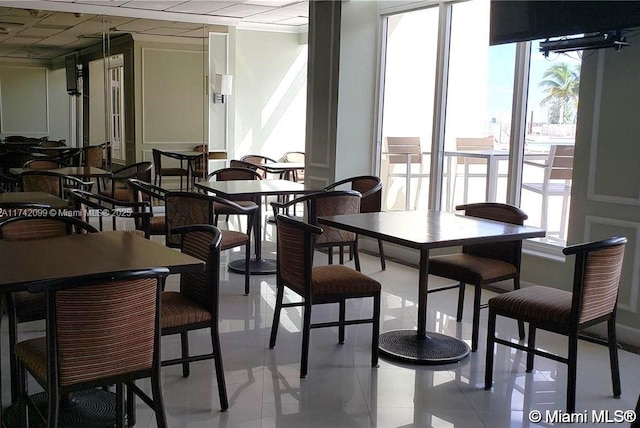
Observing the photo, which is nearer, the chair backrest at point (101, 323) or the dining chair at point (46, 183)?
the chair backrest at point (101, 323)

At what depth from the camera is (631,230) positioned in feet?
13.3

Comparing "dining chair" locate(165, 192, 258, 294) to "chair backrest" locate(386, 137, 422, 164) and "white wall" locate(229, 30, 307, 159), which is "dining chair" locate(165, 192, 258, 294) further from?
"white wall" locate(229, 30, 307, 159)

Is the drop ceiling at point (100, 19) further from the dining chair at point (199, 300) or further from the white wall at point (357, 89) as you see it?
the dining chair at point (199, 300)

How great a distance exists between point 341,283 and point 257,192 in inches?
80.5

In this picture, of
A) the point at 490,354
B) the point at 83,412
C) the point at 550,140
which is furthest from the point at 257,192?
the point at 83,412

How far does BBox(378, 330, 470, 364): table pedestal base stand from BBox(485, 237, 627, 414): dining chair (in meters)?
0.41

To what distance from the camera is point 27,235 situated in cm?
342

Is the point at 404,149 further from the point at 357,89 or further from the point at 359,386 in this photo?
the point at 359,386

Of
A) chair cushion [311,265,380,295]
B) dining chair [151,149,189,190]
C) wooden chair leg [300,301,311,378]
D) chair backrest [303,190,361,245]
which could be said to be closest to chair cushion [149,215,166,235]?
chair backrest [303,190,361,245]

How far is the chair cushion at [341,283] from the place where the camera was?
3430mm

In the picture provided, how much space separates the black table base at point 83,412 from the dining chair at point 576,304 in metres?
1.87

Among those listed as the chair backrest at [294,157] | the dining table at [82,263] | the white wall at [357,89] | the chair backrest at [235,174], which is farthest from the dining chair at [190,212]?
the chair backrest at [294,157]

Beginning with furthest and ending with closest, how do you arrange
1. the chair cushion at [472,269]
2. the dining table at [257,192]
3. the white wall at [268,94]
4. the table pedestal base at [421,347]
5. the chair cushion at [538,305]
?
the white wall at [268,94] < the dining table at [257,192] < the chair cushion at [472,269] < the table pedestal base at [421,347] < the chair cushion at [538,305]

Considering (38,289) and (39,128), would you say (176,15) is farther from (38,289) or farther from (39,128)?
(38,289)
